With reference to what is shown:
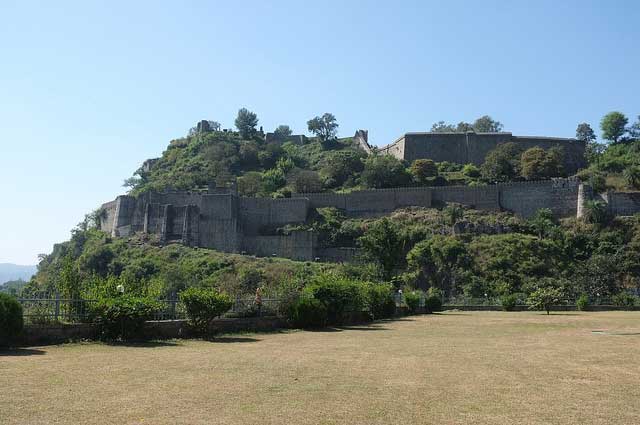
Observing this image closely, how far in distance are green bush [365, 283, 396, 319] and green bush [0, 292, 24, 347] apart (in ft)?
44.8

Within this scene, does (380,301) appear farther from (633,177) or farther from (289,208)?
(633,177)

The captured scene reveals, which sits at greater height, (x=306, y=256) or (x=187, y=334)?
(x=306, y=256)

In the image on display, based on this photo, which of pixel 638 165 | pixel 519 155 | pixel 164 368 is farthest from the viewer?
pixel 519 155

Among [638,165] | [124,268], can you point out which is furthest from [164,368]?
[638,165]

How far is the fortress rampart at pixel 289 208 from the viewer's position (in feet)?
184

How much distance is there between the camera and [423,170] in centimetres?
6775

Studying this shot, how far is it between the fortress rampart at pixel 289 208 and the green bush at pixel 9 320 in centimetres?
4437

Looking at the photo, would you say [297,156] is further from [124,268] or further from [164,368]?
[164,368]

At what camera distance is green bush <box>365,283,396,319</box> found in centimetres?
2353

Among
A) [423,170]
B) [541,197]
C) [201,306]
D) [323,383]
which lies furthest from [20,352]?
[423,170]

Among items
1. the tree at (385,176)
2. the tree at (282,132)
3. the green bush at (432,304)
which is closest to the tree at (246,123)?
the tree at (282,132)

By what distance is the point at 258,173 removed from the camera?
261ft

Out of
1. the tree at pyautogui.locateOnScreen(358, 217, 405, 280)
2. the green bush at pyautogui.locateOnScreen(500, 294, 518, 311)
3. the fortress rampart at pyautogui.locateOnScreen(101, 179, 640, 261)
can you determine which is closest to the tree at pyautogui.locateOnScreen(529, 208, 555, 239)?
the fortress rampart at pyautogui.locateOnScreen(101, 179, 640, 261)

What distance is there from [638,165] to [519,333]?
168 feet
